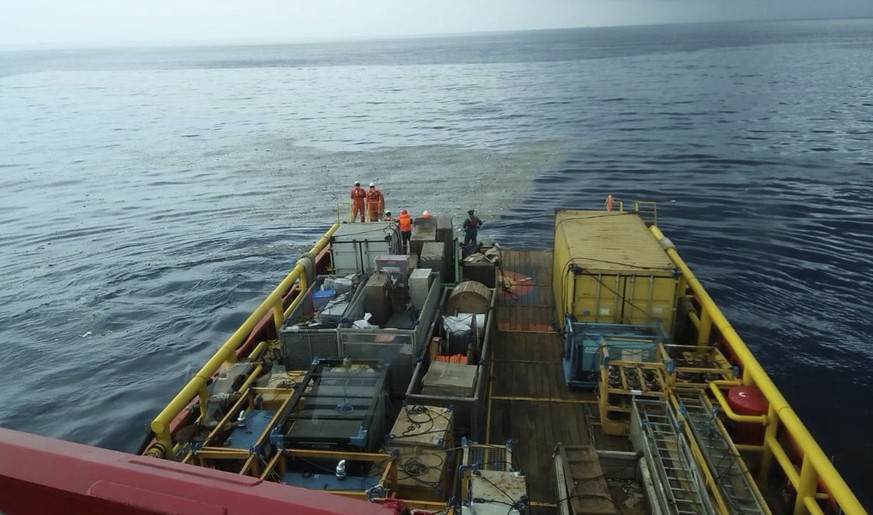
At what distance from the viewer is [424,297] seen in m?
14.6

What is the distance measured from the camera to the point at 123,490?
6.53 feet

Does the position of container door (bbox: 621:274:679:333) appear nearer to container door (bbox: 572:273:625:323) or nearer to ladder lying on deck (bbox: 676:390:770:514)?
container door (bbox: 572:273:625:323)

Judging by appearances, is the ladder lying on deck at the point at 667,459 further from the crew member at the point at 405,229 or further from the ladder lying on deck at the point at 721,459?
the crew member at the point at 405,229

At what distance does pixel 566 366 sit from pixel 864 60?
150m

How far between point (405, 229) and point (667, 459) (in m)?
10.8

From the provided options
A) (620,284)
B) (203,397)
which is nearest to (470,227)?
(620,284)

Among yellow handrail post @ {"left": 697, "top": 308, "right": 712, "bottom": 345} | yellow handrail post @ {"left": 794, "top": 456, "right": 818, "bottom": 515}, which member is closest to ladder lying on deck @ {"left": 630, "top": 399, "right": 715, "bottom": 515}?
yellow handrail post @ {"left": 794, "top": 456, "right": 818, "bottom": 515}

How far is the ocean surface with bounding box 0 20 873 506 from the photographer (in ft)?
67.7

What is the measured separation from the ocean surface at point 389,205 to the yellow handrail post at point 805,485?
22.1 feet

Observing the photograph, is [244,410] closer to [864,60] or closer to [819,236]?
[819,236]

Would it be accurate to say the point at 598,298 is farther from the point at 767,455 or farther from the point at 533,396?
the point at 767,455

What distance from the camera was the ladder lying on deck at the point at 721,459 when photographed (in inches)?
352

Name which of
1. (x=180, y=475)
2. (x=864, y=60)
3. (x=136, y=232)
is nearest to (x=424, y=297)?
(x=180, y=475)

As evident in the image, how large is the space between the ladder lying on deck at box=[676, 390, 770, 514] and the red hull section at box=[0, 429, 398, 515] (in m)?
8.80
